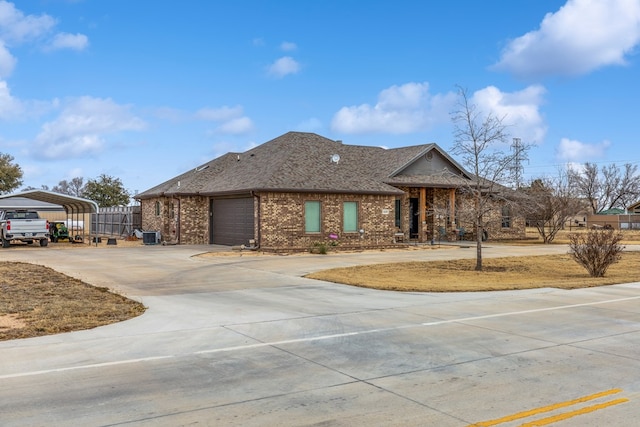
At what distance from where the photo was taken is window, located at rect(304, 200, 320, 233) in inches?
1126

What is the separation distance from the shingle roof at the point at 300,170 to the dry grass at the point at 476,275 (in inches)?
341

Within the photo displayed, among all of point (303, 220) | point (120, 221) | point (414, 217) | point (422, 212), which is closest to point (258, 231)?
point (303, 220)

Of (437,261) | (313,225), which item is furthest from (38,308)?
(313,225)

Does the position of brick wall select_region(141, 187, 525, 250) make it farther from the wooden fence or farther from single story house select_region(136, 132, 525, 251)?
the wooden fence

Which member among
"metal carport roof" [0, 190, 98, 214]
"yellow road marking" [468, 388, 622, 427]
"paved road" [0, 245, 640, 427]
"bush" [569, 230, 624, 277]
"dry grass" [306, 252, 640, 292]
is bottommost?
"yellow road marking" [468, 388, 622, 427]

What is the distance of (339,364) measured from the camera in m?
7.37

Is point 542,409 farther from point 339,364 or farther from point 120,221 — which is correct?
point 120,221

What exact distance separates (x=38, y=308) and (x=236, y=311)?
12.4ft

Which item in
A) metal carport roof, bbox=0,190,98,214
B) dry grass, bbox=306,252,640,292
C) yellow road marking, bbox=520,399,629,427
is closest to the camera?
yellow road marking, bbox=520,399,629,427

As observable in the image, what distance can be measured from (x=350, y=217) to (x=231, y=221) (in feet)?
21.1

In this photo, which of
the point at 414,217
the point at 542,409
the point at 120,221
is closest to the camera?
the point at 542,409

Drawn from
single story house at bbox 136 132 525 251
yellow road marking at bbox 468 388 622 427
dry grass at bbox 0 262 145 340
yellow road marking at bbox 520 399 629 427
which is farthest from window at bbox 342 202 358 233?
yellow road marking at bbox 520 399 629 427

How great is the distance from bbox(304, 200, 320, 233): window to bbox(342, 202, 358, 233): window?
1.44 m

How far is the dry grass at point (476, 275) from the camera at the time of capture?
15.2 meters
